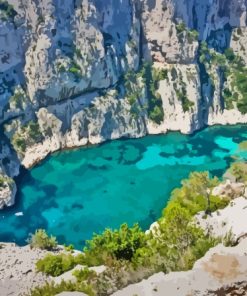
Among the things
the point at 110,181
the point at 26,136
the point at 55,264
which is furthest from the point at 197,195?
the point at 26,136

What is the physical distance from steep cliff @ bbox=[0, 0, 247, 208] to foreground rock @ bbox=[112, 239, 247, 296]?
2931 inches

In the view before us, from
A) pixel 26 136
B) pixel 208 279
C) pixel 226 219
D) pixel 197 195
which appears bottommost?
pixel 26 136

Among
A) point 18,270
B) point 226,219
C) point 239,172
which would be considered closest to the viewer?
point 226,219

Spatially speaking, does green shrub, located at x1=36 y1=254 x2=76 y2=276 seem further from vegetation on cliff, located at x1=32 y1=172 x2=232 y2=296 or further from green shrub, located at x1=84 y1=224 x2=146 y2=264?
green shrub, located at x1=84 y1=224 x2=146 y2=264

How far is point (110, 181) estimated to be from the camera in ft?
310

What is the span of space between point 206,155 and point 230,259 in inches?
3157

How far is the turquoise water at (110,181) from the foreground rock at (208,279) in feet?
171

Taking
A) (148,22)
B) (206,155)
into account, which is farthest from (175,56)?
(206,155)

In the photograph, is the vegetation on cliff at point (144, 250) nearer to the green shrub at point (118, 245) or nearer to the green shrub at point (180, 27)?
the green shrub at point (118, 245)

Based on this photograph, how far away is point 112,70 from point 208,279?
95.4 m

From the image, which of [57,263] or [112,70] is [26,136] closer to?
[112,70]

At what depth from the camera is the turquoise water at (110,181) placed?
81.1 metres

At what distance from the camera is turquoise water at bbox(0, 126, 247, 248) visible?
8106 cm

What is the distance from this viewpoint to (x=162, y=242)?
44719mm
